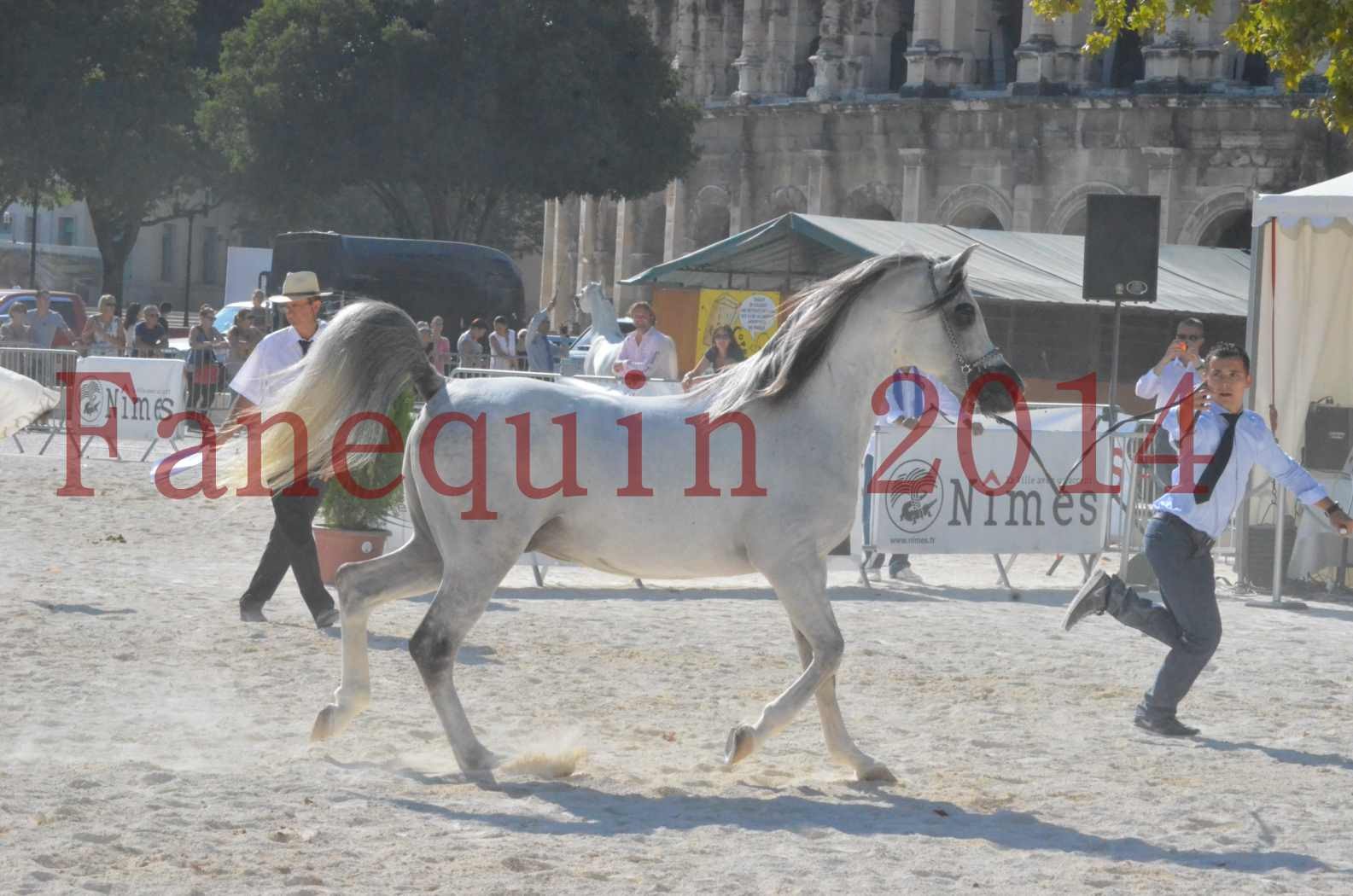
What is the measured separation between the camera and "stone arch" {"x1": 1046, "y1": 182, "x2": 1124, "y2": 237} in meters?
42.5

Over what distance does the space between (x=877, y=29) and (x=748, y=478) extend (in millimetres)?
43792

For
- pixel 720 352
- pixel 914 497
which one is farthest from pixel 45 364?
pixel 914 497

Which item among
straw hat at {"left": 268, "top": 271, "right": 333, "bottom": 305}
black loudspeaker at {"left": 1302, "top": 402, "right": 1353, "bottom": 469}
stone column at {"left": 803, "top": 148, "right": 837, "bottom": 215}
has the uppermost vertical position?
stone column at {"left": 803, "top": 148, "right": 837, "bottom": 215}

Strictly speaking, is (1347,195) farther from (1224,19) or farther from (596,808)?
(1224,19)

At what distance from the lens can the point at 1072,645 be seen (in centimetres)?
1202

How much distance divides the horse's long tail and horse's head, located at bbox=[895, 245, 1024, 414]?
6.26 ft

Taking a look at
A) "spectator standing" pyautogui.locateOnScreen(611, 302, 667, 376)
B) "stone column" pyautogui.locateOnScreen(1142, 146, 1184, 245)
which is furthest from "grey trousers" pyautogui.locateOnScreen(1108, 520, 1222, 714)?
"stone column" pyautogui.locateOnScreen(1142, 146, 1184, 245)

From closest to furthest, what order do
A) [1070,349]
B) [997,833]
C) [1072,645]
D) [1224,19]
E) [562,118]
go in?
[997,833]
[1072,645]
[1070,349]
[1224,19]
[562,118]

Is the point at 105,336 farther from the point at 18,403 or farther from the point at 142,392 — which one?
the point at 18,403

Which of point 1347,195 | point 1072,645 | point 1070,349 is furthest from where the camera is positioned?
point 1070,349

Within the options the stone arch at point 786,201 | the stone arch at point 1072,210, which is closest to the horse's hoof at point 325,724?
the stone arch at point 1072,210

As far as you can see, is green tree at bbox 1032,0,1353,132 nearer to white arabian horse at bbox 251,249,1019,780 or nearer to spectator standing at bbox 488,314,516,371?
white arabian horse at bbox 251,249,1019,780

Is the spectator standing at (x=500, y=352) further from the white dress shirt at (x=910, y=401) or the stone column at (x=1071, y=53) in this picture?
the stone column at (x=1071, y=53)

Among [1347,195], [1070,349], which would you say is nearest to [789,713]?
[1347,195]
